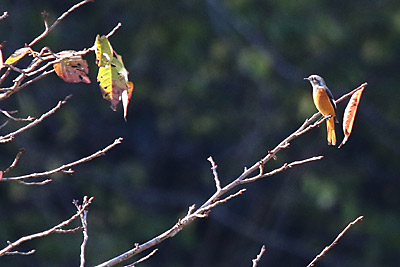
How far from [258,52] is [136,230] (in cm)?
199

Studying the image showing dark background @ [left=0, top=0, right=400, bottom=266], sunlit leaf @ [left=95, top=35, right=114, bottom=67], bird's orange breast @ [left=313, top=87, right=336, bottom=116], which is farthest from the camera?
dark background @ [left=0, top=0, right=400, bottom=266]

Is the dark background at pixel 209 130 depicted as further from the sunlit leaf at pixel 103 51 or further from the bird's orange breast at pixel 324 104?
the sunlit leaf at pixel 103 51

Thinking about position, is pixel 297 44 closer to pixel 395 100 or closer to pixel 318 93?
pixel 395 100

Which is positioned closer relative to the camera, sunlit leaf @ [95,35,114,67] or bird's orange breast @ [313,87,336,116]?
sunlit leaf @ [95,35,114,67]

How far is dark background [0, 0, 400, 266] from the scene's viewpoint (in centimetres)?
770

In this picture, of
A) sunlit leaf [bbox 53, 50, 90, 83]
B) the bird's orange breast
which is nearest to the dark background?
the bird's orange breast

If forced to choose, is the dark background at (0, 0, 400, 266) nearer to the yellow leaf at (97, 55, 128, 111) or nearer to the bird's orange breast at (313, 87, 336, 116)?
the bird's orange breast at (313, 87, 336, 116)

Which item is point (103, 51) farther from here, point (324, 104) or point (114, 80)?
point (324, 104)

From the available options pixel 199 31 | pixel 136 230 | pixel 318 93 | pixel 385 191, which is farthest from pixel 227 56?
pixel 318 93

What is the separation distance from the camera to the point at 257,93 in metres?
8.26

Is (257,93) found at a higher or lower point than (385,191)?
higher

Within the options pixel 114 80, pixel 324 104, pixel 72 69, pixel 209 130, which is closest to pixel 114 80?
pixel 114 80

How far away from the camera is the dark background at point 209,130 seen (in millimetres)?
7699

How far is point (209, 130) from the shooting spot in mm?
8305
